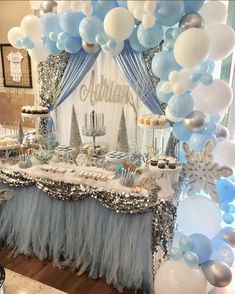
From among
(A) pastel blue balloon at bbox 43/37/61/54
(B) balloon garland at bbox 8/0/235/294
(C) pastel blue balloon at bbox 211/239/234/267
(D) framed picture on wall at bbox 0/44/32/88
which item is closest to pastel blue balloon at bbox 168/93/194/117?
(B) balloon garland at bbox 8/0/235/294

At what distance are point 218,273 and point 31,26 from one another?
210 cm

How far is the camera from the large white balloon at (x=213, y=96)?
1.82m

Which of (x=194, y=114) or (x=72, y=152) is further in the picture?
(x=72, y=152)

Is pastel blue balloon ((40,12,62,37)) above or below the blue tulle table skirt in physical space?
above

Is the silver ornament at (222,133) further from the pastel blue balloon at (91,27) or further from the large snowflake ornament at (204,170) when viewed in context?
the pastel blue balloon at (91,27)

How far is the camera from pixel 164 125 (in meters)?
2.11

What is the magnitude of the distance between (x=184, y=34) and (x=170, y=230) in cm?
123

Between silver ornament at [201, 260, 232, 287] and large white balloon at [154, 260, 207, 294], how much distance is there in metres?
0.08

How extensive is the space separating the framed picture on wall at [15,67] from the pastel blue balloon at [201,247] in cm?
242

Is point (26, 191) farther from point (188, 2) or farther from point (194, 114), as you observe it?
point (188, 2)

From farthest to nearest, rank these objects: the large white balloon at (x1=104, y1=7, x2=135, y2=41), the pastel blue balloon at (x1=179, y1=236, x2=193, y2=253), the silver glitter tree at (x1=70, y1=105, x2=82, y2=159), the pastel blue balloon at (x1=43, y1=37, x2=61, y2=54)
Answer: the silver glitter tree at (x1=70, y1=105, x2=82, y2=159) < the pastel blue balloon at (x1=43, y1=37, x2=61, y2=54) < the pastel blue balloon at (x1=179, y1=236, x2=193, y2=253) < the large white balloon at (x1=104, y1=7, x2=135, y2=41)

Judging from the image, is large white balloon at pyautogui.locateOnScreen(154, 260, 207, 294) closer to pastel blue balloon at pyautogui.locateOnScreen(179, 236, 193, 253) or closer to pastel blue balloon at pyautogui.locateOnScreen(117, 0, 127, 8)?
pastel blue balloon at pyautogui.locateOnScreen(179, 236, 193, 253)

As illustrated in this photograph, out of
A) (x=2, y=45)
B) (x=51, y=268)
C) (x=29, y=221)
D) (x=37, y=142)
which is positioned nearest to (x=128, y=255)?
(x=51, y=268)

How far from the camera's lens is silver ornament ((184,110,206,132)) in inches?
69.9
